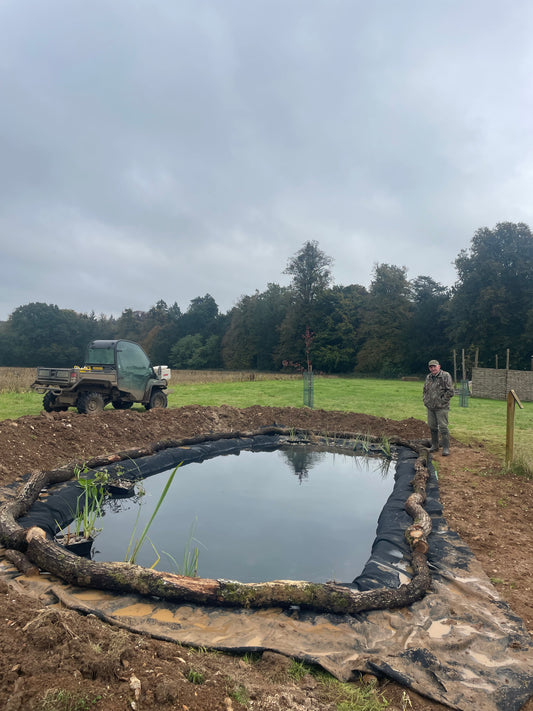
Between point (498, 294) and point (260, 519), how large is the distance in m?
27.6

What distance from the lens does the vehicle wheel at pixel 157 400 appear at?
11370mm

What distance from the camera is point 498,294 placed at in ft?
91.0

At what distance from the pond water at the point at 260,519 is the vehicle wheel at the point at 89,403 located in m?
3.81

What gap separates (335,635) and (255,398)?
12.8 meters

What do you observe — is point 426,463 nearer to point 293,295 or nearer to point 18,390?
point 18,390

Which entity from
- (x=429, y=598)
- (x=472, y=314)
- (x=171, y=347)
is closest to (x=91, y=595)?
(x=429, y=598)

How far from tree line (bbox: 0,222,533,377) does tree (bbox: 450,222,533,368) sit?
6 centimetres

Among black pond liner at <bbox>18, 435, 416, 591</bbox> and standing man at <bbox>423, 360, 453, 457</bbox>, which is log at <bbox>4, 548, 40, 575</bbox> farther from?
standing man at <bbox>423, 360, 453, 457</bbox>

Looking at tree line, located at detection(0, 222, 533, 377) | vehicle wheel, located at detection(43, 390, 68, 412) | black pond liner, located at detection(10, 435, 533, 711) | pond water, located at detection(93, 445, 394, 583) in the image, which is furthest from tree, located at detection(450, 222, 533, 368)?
black pond liner, located at detection(10, 435, 533, 711)

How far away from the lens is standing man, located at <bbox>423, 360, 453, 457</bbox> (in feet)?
22.9

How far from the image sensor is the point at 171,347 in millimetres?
55781

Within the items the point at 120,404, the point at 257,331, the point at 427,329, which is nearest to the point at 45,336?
the point at 257,331

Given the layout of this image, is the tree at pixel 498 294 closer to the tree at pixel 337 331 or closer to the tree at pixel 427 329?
the tree at pixel 427 329

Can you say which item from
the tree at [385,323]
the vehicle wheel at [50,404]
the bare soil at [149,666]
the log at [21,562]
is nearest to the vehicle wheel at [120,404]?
the vehicle wheel at [50,404]
